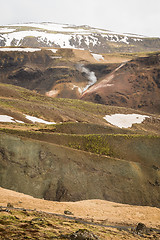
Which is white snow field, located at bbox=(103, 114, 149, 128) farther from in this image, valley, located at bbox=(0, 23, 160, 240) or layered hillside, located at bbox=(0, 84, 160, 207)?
layered hillside, located at bbox=(0, 84, 160, 207)

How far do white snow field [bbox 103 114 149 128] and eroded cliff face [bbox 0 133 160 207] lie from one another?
97.5ft

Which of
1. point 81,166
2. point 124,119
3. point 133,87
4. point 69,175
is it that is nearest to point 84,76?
point 133,87

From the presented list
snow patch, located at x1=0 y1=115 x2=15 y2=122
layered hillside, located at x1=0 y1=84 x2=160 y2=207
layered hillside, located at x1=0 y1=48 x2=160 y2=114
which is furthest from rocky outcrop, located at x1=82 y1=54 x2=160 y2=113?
layered hillside, located at x1=0 y1=84 x2=160 y2=207

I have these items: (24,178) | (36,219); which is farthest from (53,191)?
(36,219)

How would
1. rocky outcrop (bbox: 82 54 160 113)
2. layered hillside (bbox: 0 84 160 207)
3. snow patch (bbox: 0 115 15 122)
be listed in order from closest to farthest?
1. layered hillside (bbox: 0 84 160 207)
2. snow patch (bbox: 0 115 15 122)
3. rocky outcrop (bbox: 82 54 160 113)

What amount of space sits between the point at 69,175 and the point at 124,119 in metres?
37.5

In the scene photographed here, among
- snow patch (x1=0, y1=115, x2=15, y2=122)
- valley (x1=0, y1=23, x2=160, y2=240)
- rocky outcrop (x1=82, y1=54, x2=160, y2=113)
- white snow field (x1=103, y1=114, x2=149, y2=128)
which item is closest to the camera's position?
valley (x1=0, y1=23, x2=160, y2=240)

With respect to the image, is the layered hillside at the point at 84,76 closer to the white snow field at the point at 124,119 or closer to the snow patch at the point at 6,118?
the white snow field at the point at 124,119

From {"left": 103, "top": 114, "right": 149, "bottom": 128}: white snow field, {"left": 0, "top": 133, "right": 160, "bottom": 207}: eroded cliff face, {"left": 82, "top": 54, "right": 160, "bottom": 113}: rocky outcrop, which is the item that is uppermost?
{"left": 82, "top": 54, "right": 160, "bottom": 113}: rocky outcrop

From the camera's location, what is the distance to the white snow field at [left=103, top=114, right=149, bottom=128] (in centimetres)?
5674

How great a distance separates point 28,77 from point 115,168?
77681 mm

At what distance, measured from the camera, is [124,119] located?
59406 mm

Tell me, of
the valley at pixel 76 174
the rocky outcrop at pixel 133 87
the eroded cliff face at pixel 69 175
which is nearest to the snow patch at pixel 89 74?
the rocky outcrop at pixel 133 87

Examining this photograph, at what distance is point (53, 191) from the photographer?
2267 centimetres
